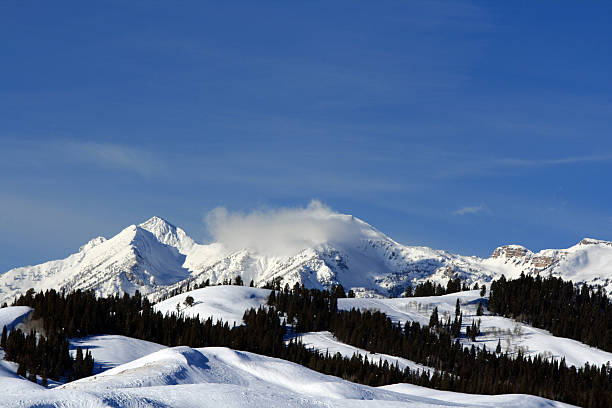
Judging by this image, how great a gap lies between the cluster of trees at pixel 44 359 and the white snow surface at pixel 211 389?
106 feet

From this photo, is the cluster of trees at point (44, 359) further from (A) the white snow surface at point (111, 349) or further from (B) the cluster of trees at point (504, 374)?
(B) the cluster of trees at point (504, 374)

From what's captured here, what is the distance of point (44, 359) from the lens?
112 m

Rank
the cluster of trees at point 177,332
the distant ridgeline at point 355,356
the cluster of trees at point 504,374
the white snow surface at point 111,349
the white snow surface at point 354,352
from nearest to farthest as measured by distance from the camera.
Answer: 1. the white snow surface at point 111,349
2. the cluster of trees at point 177,332
3. the distant ridgeline at point 355,356
4. the cluster of trees at point 504,374
5. the white snow surface at point 354,352

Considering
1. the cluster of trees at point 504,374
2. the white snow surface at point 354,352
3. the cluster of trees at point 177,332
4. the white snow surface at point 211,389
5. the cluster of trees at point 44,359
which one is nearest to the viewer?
the white snow surface at point 211,389

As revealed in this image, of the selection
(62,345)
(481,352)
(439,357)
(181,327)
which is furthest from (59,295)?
(481,352)

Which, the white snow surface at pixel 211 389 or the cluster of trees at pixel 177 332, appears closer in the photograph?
the white snow surface at pixel 211 389

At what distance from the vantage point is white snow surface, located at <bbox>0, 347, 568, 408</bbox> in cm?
5066

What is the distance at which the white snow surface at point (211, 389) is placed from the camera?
50656 millimetres

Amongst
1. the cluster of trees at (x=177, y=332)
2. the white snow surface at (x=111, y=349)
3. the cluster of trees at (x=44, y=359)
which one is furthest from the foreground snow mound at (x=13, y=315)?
the cluster of trees at (x=44, y=359)

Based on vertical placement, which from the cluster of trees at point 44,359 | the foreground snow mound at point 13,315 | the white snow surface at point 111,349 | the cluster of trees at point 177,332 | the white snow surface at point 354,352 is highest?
the white snow surface at point 354,352

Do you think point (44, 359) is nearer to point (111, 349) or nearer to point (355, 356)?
point (111, 349)

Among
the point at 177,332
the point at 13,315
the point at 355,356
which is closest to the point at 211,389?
the point at 13,315

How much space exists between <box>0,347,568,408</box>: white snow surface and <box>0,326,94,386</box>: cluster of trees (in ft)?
106

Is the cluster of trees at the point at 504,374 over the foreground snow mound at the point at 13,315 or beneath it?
over
